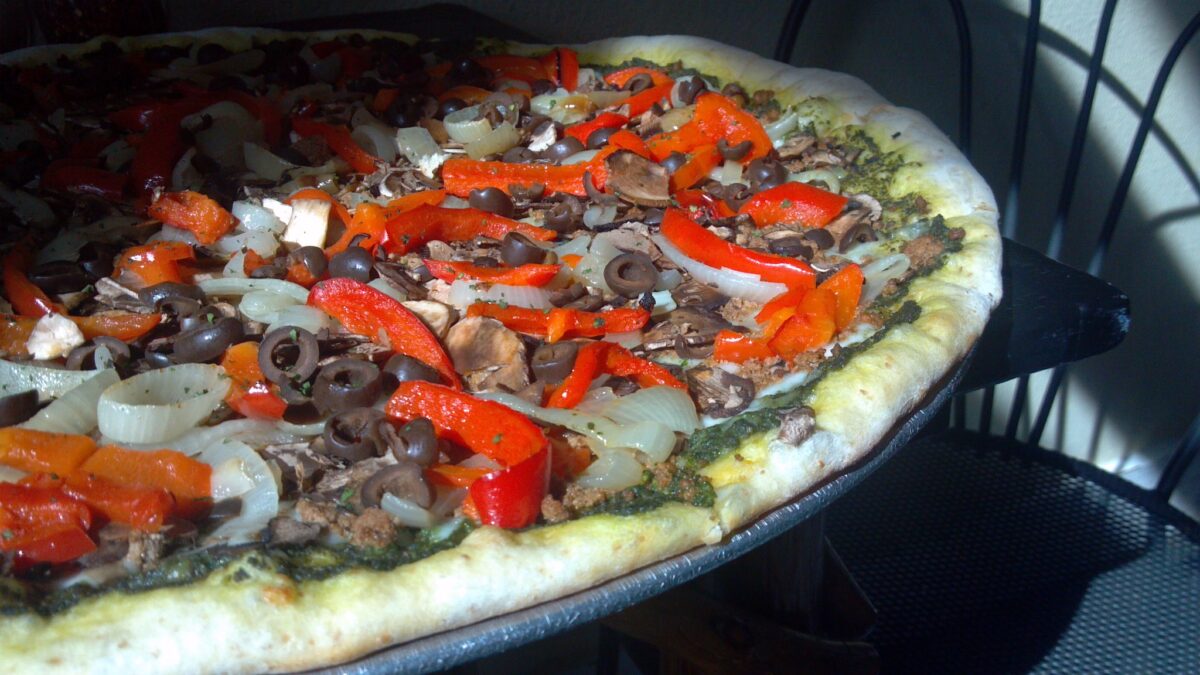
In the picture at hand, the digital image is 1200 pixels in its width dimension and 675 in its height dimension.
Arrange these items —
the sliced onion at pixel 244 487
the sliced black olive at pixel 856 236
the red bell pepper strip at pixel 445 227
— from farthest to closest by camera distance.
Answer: the sliced black olive at pixel 856 236
the red bell pepper strip at pixel 445 227
the sliced onion at pixel 244 487

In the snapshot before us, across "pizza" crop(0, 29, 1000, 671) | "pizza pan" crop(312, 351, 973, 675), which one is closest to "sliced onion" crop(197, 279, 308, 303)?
"pizza" crop(0, 29, 1000, 671)

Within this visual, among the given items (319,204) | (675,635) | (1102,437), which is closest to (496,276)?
(319,204)

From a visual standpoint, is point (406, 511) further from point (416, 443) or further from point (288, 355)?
point (288, 355)

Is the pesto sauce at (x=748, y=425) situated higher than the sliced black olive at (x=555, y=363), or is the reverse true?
the sliced black olive at (x=555, y=363)

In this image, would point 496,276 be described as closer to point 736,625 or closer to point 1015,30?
point 736,625

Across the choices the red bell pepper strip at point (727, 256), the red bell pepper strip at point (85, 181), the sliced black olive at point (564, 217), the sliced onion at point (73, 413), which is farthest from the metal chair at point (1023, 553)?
the red bell pepper strip at point (85, 181)

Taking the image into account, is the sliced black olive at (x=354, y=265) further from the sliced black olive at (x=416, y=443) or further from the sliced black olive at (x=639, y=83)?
the sliced black olive at (x=639, y=83)

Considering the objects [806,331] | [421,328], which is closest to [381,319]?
[421,328]

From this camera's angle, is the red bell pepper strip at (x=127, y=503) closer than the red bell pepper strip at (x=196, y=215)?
Yes
